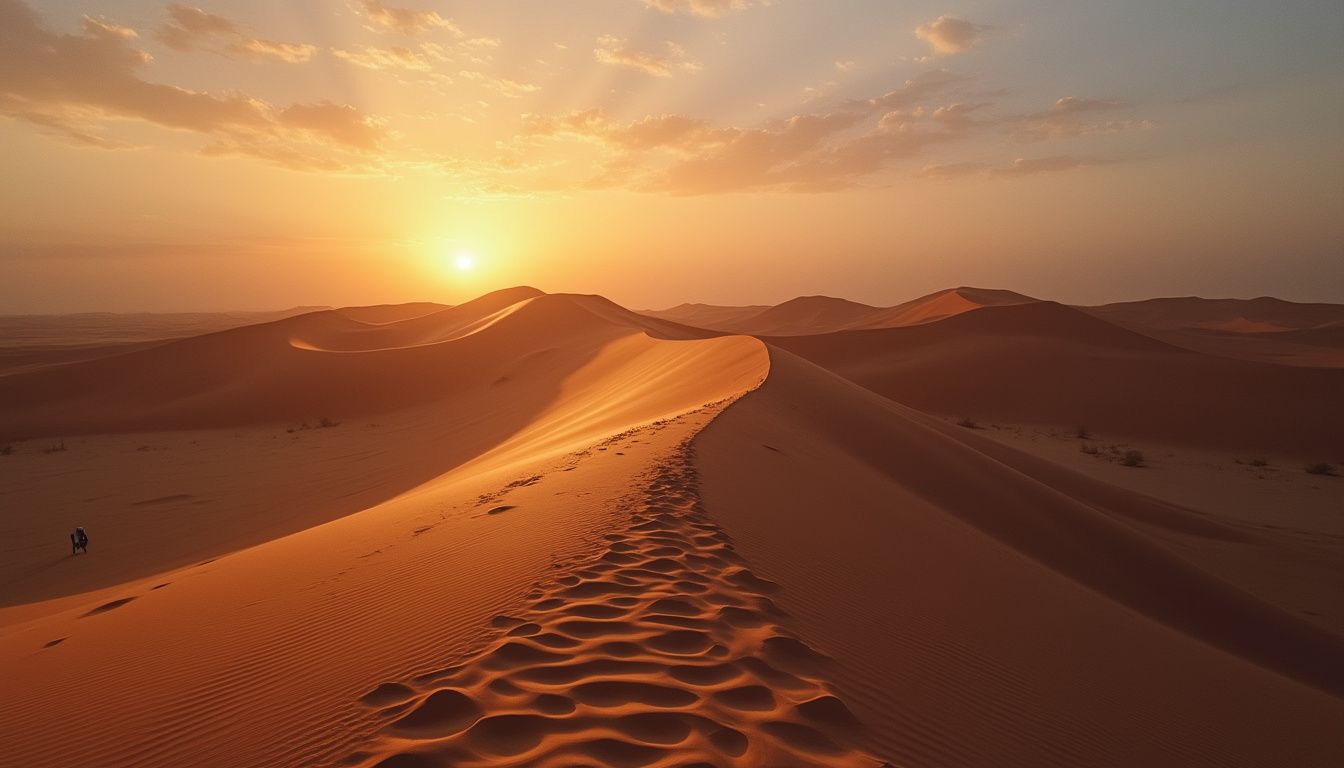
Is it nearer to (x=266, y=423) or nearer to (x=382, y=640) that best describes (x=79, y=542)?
(x=382, y=640)

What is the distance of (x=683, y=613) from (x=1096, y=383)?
2486cm

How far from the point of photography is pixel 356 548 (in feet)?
15.9

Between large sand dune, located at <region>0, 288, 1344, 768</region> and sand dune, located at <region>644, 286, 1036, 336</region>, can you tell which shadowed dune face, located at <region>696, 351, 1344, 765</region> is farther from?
sand dune, located at <region>644, 286, 1036, 336</region>

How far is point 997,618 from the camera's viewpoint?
4.09m

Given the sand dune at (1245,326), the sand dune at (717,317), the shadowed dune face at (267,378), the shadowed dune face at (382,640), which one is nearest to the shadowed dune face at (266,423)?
the shadowed dune face at (267,378)

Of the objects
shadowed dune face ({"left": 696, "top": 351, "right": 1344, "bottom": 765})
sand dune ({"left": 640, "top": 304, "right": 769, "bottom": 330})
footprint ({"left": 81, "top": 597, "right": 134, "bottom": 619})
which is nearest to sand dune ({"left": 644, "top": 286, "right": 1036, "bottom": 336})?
sand dune ({"left": 640, "top": 304, "right": 769, "bottom": 330})

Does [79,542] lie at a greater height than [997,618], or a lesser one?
greater

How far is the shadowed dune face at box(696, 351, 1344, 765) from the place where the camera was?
2.93 metres

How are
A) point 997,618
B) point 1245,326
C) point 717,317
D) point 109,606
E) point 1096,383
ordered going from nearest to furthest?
point 997,618
point 109,606
point 1096,383
point 1245,326
point 717,317

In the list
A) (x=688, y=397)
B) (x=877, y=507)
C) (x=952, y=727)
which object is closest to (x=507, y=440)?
(x=688, y=397)

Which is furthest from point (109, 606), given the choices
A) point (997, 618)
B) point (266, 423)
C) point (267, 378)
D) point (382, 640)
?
point (267, 378)

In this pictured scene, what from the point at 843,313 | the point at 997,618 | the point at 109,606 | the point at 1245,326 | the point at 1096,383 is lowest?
the point at 997,618

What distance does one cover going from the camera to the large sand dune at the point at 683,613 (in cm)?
237

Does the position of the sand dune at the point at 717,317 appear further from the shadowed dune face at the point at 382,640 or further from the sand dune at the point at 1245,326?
the shadowed dune face at the point at 382,640
